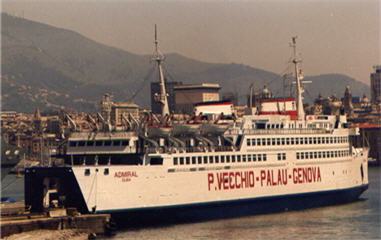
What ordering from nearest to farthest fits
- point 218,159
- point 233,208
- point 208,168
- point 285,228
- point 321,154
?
point 285,228 < point 208,168 < point 218,159 < point 233,208 < point 321,154

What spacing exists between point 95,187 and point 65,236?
337 centimetres

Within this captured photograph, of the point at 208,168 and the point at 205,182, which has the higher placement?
the point at 208,168

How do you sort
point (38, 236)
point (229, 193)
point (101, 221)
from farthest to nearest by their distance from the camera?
point (229, 193) → point (101, 221) → point (38, 236)

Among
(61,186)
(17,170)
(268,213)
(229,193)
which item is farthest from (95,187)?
(17,170)

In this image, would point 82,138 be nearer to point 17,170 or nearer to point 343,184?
point 343,184

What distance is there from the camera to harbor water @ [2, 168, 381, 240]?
1538 inches

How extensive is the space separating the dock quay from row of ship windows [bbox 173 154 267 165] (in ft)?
17.2

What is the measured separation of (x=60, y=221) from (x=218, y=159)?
30.9ft

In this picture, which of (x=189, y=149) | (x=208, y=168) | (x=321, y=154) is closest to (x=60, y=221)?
(x=189, y=149)

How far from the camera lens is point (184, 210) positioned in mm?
42688

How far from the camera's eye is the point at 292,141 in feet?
160

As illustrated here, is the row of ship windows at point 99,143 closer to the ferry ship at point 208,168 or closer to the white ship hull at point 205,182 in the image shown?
the ferry ship at point 208,168

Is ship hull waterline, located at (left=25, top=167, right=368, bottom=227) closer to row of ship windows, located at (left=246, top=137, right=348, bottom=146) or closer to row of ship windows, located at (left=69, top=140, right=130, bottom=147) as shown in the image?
row of ship windows, located at (left=246, top=137, right=348, bottom=146)

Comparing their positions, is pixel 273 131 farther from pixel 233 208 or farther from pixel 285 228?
pixel 285 228
